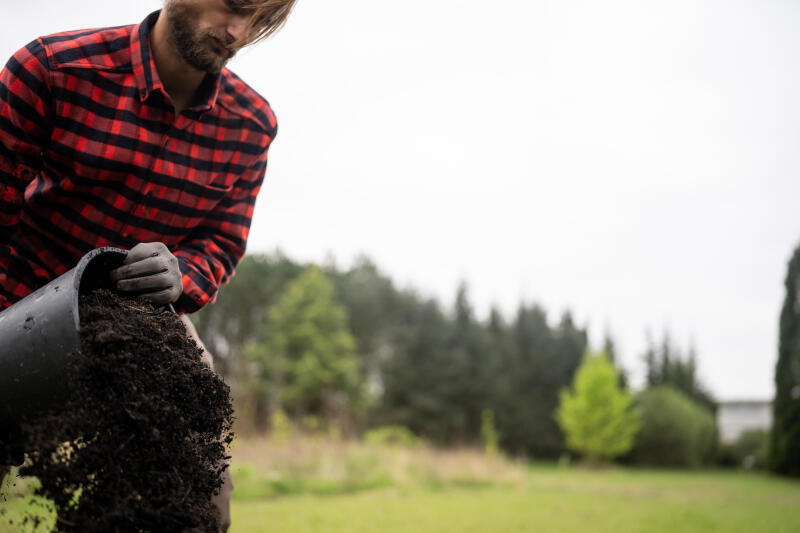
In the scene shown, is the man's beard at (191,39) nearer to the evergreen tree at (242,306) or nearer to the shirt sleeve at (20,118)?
the shirt sleeve at (20,118)

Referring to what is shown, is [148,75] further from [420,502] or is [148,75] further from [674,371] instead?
[674,371]

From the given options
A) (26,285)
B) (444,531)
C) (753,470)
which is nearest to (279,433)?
(444,531)

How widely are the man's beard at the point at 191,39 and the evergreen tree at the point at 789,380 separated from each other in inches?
1089

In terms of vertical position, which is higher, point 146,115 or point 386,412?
point 146,115

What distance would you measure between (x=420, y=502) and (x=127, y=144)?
801 cm

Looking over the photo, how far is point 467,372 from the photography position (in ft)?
Result: 96.2

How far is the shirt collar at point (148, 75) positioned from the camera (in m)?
1.62

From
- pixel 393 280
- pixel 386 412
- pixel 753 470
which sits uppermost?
pixel 393 280

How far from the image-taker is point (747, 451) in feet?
113

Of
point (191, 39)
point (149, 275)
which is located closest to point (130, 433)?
point (149, 275)

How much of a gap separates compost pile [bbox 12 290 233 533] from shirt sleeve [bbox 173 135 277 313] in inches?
17.3

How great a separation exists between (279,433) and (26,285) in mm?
9260

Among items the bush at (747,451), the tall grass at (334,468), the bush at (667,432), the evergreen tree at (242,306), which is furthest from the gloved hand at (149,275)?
the bush at (747,451)

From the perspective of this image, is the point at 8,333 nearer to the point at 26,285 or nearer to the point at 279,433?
the point at 26,285
